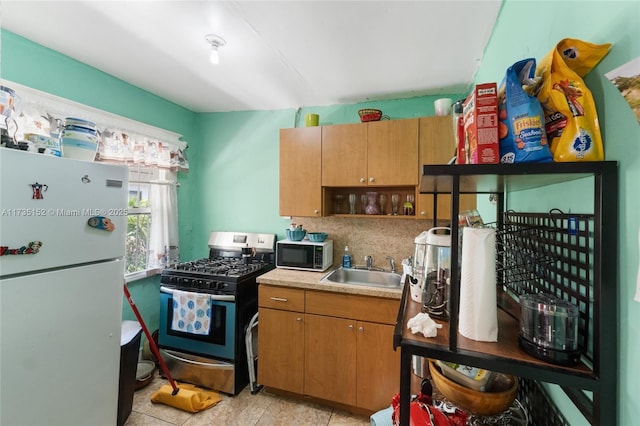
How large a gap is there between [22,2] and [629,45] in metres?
2.43

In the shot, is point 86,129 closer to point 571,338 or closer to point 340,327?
point 340,327

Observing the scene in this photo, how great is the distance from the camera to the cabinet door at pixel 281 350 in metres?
2.01

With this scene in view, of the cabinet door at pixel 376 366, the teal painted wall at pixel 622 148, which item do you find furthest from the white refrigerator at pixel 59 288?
the teal painted wall at pixel 622 148

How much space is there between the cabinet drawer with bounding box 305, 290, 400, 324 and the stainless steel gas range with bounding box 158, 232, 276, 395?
564 millimetres

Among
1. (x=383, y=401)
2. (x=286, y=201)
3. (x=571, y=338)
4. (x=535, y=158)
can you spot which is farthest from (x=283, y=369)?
(x=535, y=158)

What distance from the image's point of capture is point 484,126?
0.64 m

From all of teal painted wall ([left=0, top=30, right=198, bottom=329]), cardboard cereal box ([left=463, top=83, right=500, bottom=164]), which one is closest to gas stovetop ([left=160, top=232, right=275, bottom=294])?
teal painted wall ([left=0, top=30, right=198, bottom=329])

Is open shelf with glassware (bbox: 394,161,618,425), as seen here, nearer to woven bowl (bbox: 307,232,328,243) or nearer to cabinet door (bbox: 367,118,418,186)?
cabinet door (bbox: 367,118,418,186)

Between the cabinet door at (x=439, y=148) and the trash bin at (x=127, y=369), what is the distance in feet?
7.42

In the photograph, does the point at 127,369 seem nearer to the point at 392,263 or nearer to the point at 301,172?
the point at 301,172

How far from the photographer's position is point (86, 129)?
55.1 inches

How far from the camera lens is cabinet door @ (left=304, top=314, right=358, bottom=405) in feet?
6.21

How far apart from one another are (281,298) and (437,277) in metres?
1.45

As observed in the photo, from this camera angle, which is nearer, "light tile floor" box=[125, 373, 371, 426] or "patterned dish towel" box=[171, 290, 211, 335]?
"light tile floor" box=[125, 373, 371, 426]
